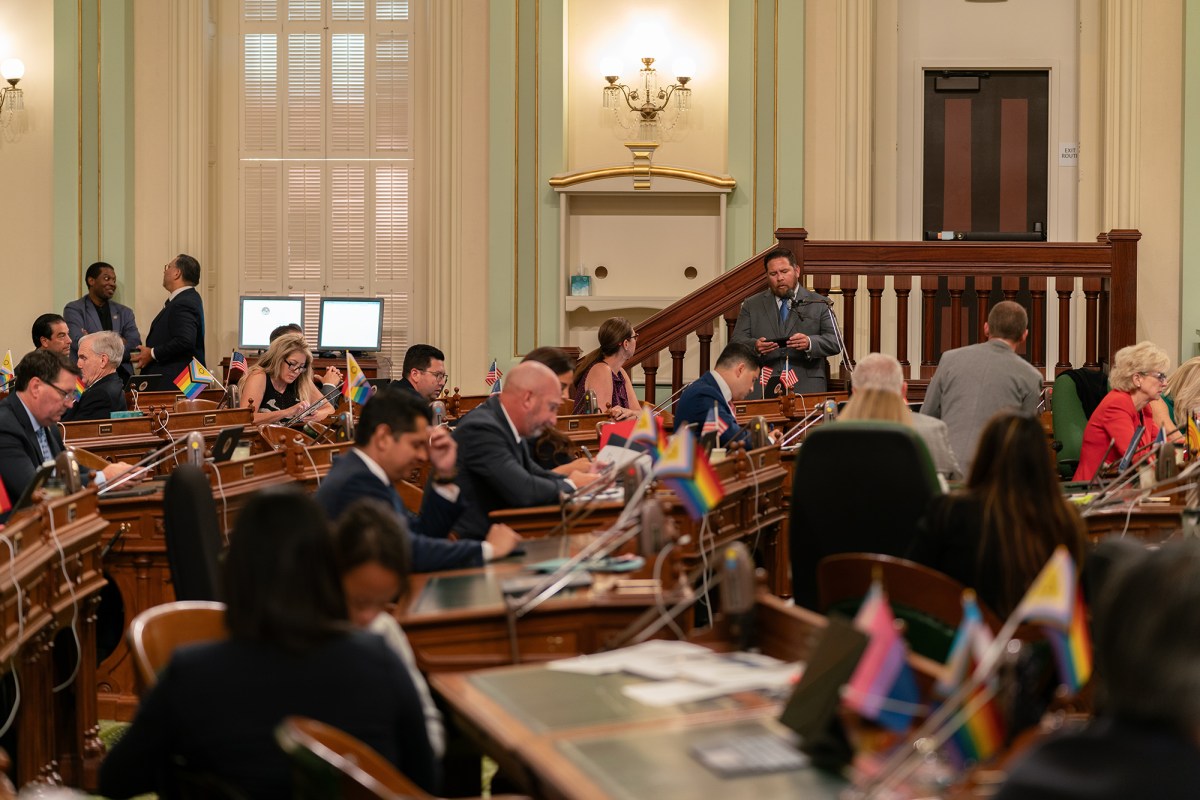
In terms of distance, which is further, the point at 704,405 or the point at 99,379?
the point at 99,379

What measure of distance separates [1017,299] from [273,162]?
20.2 feet

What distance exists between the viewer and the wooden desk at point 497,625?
3.48 metres

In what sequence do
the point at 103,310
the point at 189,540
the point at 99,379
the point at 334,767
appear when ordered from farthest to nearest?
the point at 103,310, the point at 99,379, the point at 189,540, the point at 334,767

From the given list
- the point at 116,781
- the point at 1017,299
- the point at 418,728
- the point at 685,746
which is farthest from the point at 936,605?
the point at 1017,299

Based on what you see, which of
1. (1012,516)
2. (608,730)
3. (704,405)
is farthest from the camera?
(704,405)

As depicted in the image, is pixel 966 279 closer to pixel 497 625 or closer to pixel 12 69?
pixel 497 625

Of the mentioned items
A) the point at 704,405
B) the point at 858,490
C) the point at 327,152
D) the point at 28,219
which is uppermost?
the point at 327,152

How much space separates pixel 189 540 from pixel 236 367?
6874 mm

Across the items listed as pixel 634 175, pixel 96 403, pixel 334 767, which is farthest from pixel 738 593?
pixel 634 175

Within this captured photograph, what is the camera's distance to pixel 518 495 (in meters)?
5.39

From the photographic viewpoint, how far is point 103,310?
448 inches

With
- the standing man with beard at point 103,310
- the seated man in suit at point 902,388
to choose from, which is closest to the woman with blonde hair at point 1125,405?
the seated man in suit at point 902,388

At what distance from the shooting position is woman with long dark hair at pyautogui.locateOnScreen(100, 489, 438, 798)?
8.07ft

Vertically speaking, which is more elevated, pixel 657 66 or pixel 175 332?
pixel 657 66
